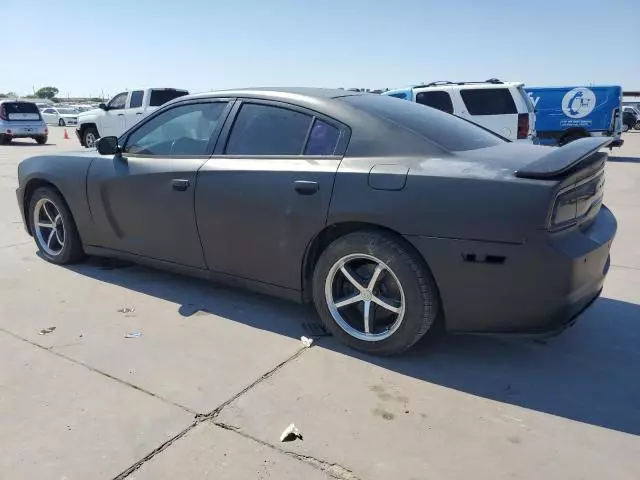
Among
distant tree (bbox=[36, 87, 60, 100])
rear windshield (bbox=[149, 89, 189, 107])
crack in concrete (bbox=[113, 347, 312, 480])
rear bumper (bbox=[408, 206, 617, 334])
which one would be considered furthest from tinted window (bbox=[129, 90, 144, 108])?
distant tree (bbox=[36, 87, 60, 100])

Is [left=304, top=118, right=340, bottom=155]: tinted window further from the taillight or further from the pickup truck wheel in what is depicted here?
the pickup truck wheel

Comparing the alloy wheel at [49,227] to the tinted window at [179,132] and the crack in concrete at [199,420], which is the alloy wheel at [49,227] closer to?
the tinted window at [179,132]

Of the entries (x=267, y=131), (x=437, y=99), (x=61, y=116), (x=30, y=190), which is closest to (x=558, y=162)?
(x=267, y=131)

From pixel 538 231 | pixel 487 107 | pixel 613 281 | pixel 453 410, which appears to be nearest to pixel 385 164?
pixel 538 231

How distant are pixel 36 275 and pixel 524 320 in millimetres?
4002

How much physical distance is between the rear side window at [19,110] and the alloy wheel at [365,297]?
67.7ft

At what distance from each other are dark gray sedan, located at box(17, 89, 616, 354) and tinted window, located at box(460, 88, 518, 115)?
906cm

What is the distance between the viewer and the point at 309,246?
128 inches

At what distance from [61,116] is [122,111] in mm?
23587

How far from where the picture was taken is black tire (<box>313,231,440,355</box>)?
2.90m

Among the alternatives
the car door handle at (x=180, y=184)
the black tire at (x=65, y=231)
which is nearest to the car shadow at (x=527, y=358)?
the car door handle at (x=180, y=184)

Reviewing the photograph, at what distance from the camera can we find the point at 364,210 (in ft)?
9.73

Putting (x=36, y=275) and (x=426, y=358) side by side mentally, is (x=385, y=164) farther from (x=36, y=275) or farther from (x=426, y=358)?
(x=36, y=275)

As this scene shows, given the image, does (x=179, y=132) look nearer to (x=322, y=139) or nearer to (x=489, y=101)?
(x=322, y=139)
